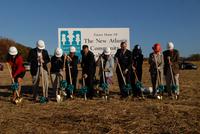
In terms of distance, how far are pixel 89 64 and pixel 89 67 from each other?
0.37 ft

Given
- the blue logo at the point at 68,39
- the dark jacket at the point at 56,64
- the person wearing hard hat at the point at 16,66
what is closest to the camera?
the person wearing hard hat at the point at 16,66

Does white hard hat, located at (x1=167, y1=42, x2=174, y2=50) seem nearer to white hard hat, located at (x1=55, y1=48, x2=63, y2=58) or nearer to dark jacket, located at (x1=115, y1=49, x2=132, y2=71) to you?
dark jacket, located at (x1=115, y1=49, x2=132, y2=71)

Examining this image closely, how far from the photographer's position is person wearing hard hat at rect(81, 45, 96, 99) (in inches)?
533

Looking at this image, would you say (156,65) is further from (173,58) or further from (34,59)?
(34,59)

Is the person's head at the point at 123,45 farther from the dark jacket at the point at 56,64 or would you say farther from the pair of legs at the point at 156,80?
the dark jacket at the point at 56,64

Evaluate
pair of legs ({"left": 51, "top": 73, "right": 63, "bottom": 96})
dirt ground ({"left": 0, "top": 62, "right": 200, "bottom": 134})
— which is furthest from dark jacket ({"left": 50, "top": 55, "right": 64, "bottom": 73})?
dirt ground ({"left": 0, "top": 62, "right": 200, "bottom": 134})

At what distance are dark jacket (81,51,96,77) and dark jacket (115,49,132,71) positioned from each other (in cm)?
93

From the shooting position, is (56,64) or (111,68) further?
(111,68)

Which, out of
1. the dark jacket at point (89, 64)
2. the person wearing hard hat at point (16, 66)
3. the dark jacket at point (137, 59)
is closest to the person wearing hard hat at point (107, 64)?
the dark jacket at point (89, 64)

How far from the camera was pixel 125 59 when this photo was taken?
13.6m

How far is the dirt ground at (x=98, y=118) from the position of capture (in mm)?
8008

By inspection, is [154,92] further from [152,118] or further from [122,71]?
[152,118]

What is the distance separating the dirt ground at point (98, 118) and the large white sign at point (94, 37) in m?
4.61

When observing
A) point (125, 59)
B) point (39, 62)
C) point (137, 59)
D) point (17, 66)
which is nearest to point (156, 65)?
point (137, 59)
